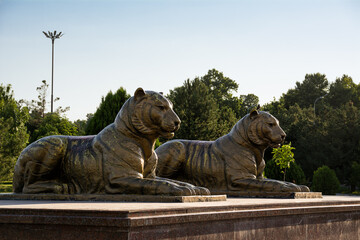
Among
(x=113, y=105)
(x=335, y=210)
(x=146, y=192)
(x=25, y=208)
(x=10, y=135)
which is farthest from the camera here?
(x=10, y=135)

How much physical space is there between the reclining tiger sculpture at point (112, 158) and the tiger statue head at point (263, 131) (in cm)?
296

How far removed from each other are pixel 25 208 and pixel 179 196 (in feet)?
6.78

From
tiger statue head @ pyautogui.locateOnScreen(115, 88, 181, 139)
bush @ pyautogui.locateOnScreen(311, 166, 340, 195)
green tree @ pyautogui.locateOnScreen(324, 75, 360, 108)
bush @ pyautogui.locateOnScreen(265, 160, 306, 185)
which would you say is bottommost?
bush @ pyautogui.locateOnScreen(311, 166, 340, 195)

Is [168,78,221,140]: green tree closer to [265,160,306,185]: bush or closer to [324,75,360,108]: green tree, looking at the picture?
[265,160,306,185]: bush

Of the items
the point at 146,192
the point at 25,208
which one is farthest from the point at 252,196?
the point at 25,208

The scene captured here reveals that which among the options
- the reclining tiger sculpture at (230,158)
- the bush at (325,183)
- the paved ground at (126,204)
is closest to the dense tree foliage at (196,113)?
the bush at (325,183)

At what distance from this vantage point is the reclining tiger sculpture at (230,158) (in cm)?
1064

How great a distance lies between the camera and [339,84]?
72.8 metres

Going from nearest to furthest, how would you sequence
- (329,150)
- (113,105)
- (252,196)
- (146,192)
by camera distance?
(146,192) < (252,196) < (113,105) < (329,150)

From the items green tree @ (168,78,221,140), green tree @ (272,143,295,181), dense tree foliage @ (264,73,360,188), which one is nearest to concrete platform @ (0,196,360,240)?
green tree @ (272,143,295,181)

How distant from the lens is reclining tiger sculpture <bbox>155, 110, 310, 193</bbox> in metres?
10.6

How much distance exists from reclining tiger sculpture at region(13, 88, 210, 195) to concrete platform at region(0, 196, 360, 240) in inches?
35.7

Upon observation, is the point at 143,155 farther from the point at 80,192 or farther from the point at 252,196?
the point at 252,196

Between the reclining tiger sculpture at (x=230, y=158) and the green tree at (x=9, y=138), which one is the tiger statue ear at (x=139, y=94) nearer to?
the reclining tiger sculpture at (x=230, y=158)
